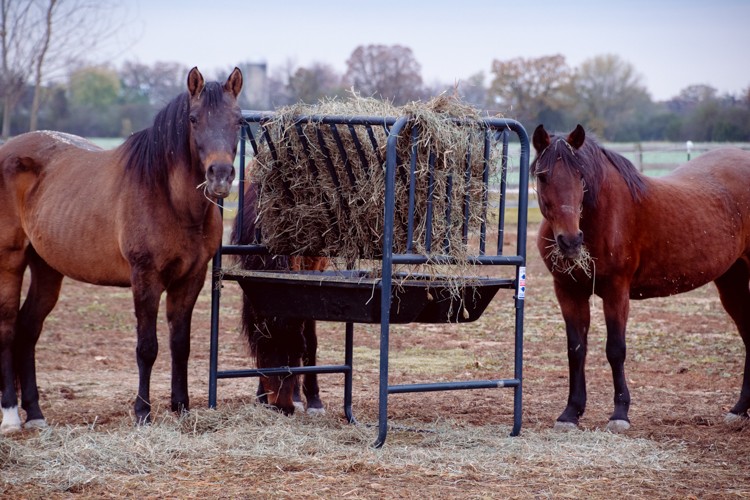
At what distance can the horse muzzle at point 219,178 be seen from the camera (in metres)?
4.80

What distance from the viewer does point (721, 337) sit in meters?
9.34

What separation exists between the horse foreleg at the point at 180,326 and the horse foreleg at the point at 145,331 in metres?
0.16

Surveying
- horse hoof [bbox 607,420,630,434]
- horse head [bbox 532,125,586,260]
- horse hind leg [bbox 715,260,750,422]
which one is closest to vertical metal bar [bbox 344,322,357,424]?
horse head [bbox 532,125,586,260]

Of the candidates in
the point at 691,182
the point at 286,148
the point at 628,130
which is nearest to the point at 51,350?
the point at 286,148

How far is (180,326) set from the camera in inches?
217

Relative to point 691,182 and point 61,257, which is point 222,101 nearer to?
point 61,257

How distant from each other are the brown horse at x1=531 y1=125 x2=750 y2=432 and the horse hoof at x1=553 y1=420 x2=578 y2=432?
0.01 metres

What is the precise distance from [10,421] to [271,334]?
5.65 ft

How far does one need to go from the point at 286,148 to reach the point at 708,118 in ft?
83.2

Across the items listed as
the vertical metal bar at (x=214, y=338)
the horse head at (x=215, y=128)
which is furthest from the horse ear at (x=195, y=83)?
the vertical metal bar at (x=214, y=338)

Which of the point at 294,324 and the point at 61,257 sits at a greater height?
the point at 61,257

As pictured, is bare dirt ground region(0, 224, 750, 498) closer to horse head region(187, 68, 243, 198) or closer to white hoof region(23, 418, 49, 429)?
white hoof region(23, 418, 49, 429)

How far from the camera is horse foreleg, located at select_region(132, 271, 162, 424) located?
526cm

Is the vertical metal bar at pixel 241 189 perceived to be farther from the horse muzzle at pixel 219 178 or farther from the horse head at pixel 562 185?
the horse head at pixel 562 185
